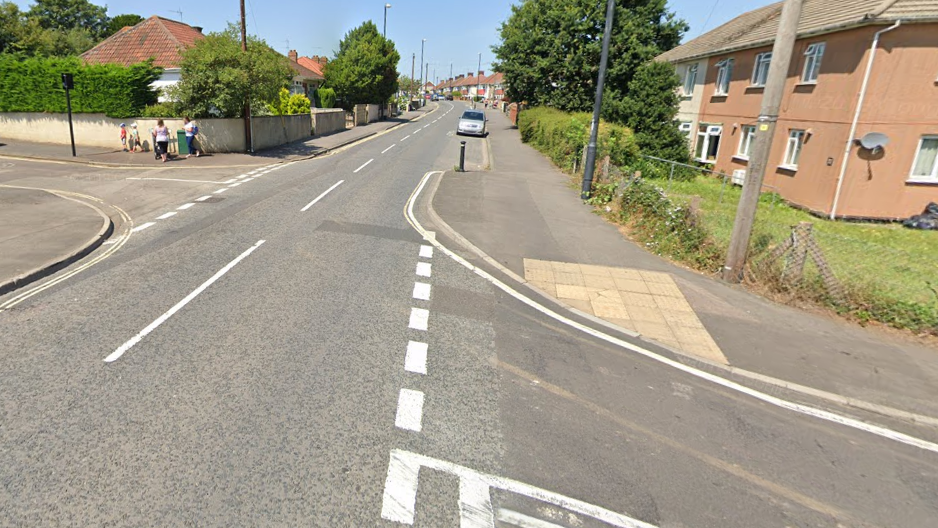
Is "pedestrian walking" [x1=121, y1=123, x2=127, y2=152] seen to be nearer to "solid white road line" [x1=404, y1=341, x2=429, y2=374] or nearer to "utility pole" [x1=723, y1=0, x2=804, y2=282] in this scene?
"solid white road line" [x1=404, y1=341, x2=429, y2=374]

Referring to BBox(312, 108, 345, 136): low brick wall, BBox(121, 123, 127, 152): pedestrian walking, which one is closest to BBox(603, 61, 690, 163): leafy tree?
BBox(312, 108, 345, 136): low brick wall

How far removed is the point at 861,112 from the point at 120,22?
73382 millimetres

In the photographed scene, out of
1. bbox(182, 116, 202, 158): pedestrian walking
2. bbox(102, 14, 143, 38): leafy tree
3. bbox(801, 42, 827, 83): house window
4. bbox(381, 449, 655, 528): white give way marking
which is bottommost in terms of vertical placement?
bbox(381, 449, 655, 528): white give way marking

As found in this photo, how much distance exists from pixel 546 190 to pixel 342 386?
12.7 meters

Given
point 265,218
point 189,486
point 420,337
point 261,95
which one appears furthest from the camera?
point 261,95

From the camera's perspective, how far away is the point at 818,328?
23.8 feet

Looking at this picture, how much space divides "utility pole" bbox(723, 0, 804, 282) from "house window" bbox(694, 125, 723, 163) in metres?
17.2

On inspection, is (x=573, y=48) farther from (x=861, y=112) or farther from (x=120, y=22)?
(x=120, y=22)

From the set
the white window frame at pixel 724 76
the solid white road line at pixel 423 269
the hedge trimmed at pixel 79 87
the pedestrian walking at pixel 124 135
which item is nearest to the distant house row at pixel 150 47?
the hedge trimmed at pixel 79 87

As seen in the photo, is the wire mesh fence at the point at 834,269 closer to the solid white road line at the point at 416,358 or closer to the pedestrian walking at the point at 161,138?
the solid white road line at the point at 416,358

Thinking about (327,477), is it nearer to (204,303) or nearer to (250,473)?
(250,473)

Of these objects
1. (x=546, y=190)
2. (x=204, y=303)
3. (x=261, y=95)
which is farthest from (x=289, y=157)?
(x=204, y=303)

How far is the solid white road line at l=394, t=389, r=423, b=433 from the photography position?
449cm

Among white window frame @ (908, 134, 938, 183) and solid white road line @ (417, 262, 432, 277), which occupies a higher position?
white window frame @ (908, 134, 938, 183)
